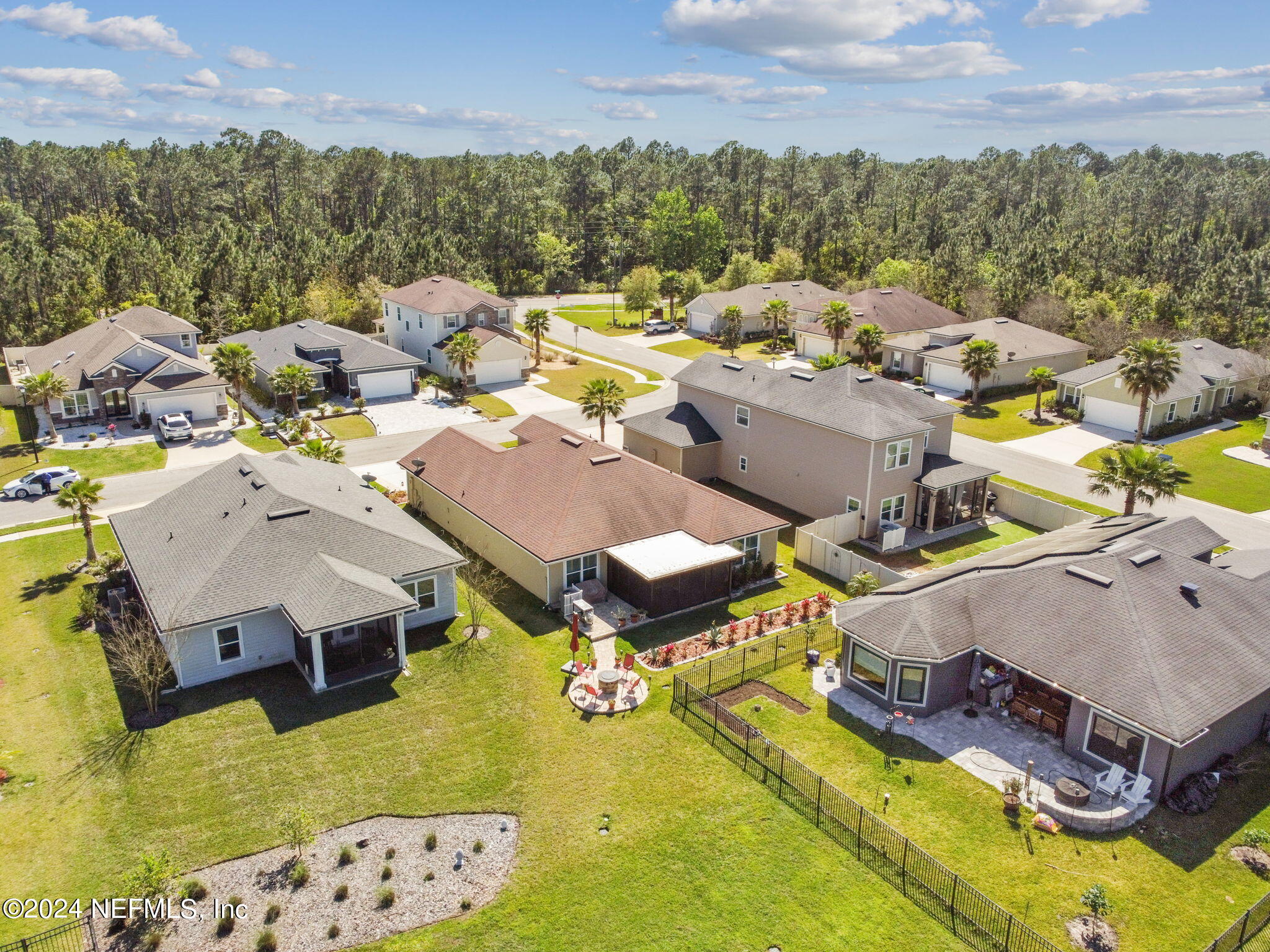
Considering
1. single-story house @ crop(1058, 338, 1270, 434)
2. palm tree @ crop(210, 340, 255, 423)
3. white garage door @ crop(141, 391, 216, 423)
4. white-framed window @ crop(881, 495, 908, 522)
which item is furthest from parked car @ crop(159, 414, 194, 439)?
single-story house @ crop(1058, 338, 1270, 434)

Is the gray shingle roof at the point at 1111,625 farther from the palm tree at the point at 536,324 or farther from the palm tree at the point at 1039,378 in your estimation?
the palm tree at the point at 536,324

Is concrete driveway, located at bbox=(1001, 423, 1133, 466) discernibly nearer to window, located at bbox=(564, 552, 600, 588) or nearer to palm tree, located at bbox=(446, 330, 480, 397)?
window, located at bbox=(564, 552, 600, 588)

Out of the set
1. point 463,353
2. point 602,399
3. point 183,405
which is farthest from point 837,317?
point 183,405

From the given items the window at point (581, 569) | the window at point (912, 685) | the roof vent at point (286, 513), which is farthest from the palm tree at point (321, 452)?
the window at point (912, 685)

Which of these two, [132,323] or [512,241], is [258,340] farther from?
[512,241]

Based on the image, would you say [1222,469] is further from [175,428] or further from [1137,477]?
[175,428]

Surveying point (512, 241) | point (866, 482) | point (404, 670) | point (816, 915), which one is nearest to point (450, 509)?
point (404, 670)

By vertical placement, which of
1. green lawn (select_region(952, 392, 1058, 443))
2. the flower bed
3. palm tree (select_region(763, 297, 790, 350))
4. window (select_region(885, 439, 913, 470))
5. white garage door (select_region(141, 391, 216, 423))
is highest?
palm tree (select_region(763, 297, 790, 350))
